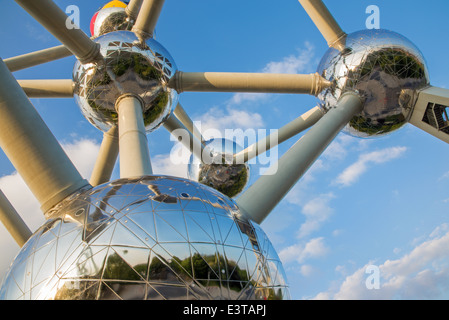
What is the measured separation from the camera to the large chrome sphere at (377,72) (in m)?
6.59

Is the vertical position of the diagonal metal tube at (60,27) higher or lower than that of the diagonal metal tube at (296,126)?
lower

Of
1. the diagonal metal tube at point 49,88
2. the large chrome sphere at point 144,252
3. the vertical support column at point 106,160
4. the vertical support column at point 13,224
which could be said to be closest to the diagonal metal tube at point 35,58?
the diagonal metal tube at point 49,88

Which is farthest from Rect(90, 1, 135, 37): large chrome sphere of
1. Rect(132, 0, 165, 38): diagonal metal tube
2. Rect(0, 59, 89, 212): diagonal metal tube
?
Rect(0, 59, 89, 212): diagonal metal tube

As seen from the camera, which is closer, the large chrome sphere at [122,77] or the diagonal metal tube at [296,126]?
the large chrome sphere at [122,77]

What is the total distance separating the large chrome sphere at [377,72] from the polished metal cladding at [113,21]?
5.19m

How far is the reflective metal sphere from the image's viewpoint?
421 inches

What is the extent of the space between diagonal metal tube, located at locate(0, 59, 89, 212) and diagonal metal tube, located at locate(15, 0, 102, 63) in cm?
157

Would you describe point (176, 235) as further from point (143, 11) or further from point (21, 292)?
point (143, 11)

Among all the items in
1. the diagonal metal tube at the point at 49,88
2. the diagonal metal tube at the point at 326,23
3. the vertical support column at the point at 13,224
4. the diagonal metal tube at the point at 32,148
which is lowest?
the diagonal metal tube at the point at 32,148

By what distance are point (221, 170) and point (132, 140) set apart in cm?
591

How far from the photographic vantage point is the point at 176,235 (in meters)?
2.87

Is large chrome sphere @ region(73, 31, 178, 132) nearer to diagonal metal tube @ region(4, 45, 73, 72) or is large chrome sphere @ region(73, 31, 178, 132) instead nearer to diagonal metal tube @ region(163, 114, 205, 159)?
diagonal metal tube @ region(163, 114, 205, 159)

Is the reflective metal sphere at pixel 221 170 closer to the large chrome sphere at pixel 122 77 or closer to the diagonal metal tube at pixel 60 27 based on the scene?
the large chrome sphere at pixel 122 77
